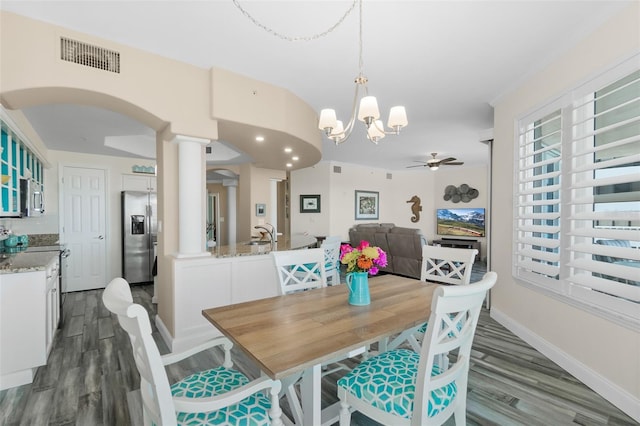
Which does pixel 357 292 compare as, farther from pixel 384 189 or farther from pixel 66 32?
pixel 384 189

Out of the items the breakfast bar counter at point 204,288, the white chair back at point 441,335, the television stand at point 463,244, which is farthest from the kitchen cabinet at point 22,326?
the television stand at point 463,244

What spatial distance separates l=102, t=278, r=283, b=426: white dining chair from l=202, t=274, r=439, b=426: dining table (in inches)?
5.3

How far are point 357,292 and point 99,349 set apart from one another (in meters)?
2.70

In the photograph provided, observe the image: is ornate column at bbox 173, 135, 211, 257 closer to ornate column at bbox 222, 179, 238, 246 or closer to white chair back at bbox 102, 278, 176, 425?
white chair back at bbox 102, 278, 176, 425

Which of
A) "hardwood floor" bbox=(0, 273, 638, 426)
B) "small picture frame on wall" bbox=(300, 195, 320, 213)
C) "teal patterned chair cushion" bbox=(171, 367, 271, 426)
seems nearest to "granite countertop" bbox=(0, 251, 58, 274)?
"hardwood floor" bbox=(0, 273, 638, 426)

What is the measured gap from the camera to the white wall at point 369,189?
756 cm

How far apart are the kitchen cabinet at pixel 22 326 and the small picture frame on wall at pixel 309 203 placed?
560cm

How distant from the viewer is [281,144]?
3.99 meters

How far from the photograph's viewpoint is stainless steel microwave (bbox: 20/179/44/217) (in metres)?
3.48

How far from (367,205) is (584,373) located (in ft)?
20.8

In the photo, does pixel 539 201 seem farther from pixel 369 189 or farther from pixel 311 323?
pixel 369 189

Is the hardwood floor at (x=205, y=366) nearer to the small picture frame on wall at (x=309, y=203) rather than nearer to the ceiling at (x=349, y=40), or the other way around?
the ceiling at (x=349, y=40)

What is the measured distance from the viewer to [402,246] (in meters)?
5.89

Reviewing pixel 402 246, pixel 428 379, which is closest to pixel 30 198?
pixel 428 379
